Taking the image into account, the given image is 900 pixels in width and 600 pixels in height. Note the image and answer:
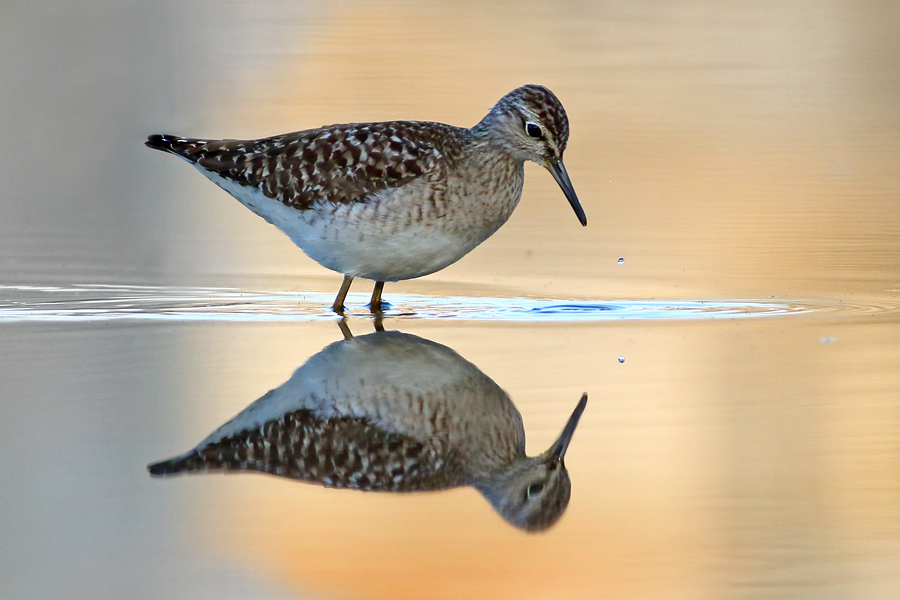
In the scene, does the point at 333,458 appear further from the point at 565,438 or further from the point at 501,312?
the point at 501,312

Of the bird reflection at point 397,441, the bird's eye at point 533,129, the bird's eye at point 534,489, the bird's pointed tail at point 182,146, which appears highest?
the bird's eye at point 533,129

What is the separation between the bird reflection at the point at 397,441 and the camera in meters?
4.94

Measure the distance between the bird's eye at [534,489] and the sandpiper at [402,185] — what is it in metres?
3.19

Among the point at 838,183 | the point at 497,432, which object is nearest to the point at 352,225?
the point at 497,432

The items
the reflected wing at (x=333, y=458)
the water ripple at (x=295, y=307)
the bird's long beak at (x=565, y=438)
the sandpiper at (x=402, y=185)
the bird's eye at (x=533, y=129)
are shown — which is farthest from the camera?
the bird's eye at (x=533, y=129)

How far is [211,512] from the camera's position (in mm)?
4586

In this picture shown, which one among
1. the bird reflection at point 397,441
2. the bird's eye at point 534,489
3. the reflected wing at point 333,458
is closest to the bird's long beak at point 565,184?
the bird reflection at point 397,441

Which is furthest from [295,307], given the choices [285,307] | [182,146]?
[182,146]

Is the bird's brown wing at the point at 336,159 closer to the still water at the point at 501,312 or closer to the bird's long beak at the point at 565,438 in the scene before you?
the still water at the point at 501,312

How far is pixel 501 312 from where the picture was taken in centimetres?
Answer: 789

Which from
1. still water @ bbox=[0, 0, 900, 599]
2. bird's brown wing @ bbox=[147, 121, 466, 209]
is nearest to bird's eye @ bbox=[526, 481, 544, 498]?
still water @ bbox=[0, 0, 900, 599]

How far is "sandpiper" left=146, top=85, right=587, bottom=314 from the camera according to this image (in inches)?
312

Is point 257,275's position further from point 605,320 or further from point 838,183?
point 838,183

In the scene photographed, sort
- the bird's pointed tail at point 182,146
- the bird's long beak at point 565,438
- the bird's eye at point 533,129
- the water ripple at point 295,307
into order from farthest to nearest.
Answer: the bird's pointed tail at point 182,146 → the bird's eye at point 533,129 → the water ripple at point 295,307 → the bird's long beak at point 565,438
